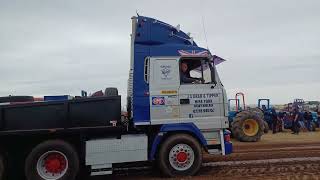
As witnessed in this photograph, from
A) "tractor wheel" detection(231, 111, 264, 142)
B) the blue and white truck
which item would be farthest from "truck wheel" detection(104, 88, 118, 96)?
"tractor wheel" detection(231, 111, 264, 142)

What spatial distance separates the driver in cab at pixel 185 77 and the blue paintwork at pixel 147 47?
1.20 feet

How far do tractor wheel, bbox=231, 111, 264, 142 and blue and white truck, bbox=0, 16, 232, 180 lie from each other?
30.1 ft

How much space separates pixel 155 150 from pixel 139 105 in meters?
1.17

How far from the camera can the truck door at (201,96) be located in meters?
11.0

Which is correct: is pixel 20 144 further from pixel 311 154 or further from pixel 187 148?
pixel 311 154

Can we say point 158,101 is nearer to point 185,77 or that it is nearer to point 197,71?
point 185,77

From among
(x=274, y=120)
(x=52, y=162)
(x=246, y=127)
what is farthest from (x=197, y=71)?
(x=274, y=120)

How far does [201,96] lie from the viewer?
11.1 metres

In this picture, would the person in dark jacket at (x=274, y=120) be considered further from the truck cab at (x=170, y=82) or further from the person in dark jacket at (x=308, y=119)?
the truck cab at (x=170, y=82)

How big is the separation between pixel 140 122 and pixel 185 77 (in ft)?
5.23

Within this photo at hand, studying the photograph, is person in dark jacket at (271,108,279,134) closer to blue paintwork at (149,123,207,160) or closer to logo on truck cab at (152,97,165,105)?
blue paintwork at (149,123,207,160)

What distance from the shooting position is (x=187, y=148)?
1093 cm

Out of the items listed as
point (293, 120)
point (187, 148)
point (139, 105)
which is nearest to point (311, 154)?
point (187, 148)

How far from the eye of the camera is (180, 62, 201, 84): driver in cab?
36.6 ft
